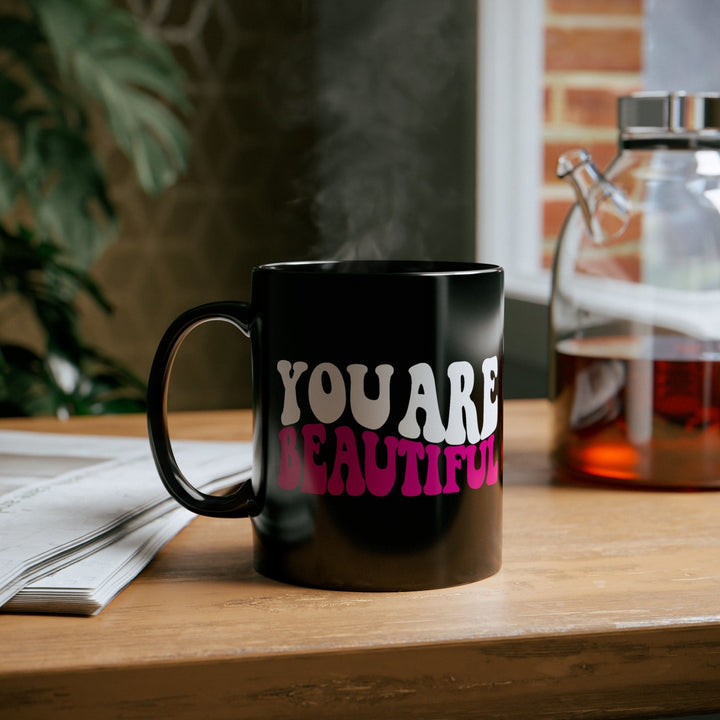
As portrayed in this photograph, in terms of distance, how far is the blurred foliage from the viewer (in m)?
1.24

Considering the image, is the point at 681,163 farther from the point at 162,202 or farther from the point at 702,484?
the point at 162,202

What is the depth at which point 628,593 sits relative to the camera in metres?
0.44

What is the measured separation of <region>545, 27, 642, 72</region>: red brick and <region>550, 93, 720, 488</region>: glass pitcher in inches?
40.2

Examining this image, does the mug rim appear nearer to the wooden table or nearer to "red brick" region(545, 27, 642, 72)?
the wooden table

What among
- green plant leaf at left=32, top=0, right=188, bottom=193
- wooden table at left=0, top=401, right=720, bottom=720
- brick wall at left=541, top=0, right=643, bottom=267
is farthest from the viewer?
brick wall at left=541, top=0, right=643, bottom=267

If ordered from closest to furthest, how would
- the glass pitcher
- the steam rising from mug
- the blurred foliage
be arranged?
the glass pitcher → the blurred foliage → the steam rising from mug

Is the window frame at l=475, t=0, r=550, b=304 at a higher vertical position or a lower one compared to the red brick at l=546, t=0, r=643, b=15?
lower

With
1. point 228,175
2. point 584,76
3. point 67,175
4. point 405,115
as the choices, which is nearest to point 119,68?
point 67,175

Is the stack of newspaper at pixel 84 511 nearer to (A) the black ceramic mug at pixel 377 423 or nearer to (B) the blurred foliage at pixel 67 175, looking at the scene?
(A) the black ceramic mug at pixel 377 423

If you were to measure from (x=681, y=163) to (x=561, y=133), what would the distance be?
105 centimetres

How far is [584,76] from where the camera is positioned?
1643 millimetres

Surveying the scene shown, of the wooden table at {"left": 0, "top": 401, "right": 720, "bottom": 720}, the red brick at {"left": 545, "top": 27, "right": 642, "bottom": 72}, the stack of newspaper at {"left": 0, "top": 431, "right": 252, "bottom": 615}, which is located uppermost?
the red brick at {"left": 545, "top": 27, "right": 642, "bottom": 72}

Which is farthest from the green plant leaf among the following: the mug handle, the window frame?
the mug handle

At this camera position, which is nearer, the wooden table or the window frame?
the wooden table
